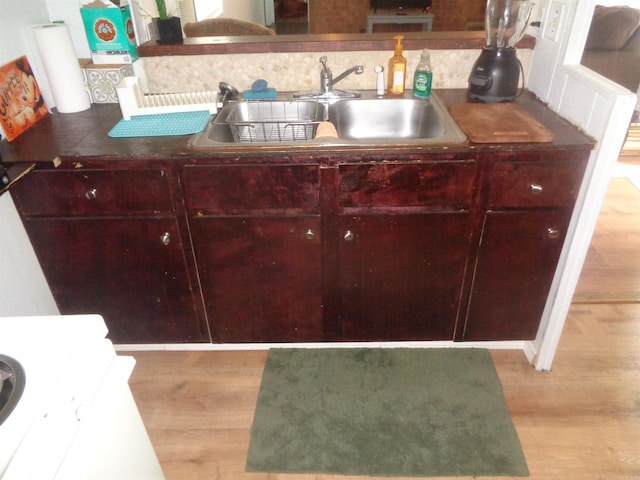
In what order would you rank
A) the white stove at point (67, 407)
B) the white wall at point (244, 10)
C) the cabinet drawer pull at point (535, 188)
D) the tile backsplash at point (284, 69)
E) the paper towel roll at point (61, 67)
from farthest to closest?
1. the white wall at point (244, 10)
2. the tile backsplash at point (284, 69)
3. the paper towel roll at point (61, 67)
4. the cabinet drawer pull at point (535, 188)
5. the white stove at point (67, 407)

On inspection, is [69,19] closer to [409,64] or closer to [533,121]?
[409,64]

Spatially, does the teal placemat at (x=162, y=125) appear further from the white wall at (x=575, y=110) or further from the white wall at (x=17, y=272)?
the white wall at (x=575, y=110)

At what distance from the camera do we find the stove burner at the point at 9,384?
0.64 meters

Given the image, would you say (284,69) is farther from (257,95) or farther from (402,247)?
(402,247)

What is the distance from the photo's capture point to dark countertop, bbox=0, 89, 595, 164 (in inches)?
52.6

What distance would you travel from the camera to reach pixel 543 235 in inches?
58.5

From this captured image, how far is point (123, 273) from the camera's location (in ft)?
5.15

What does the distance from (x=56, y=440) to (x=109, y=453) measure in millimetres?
163

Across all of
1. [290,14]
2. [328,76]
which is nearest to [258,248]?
[328,76]

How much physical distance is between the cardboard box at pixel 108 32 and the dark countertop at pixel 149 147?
305 mm

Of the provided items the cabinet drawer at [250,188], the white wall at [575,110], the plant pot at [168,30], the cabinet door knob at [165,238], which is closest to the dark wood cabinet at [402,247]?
the cabinet drawer at [250,188]

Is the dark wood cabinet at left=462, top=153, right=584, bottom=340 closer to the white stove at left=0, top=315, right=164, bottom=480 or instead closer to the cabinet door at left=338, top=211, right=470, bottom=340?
the cabinet door at left=338, top=211, right=470, bottom=340

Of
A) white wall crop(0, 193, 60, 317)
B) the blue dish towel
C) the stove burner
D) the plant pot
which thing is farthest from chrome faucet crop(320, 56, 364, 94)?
the stove burner

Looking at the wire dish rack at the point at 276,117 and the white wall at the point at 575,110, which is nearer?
the white wall at the point at 575,110
